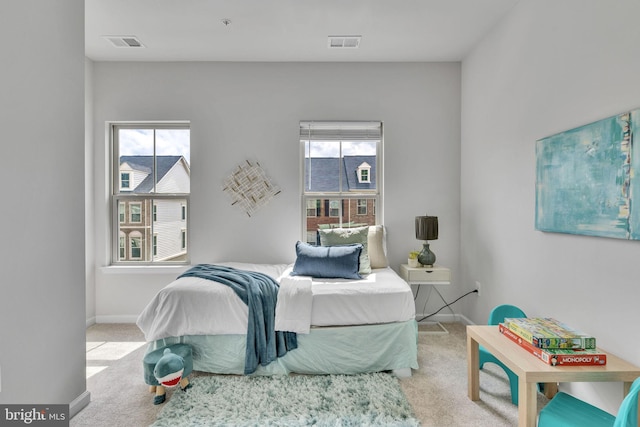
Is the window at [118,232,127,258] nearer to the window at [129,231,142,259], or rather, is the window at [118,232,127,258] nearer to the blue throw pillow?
the window at [129,231,142,259]

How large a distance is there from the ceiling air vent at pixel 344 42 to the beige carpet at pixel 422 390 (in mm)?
2922

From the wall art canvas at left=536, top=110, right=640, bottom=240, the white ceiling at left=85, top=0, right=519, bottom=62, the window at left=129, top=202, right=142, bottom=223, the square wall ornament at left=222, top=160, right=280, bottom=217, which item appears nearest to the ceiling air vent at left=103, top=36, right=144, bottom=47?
the white ceiling at left=85, top=0, right=519, bottom=62

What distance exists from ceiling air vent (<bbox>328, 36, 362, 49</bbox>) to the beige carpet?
2922 mm

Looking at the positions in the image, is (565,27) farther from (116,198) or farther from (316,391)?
(116,198)

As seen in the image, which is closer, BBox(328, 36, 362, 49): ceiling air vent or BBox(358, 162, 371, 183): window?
BBox(328, 36, 362, 49): ceiling air vent

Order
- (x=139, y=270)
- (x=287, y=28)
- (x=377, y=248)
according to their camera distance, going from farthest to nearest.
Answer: (x=139, y=270)
(x=377, y=248)
(x=287, y=28)

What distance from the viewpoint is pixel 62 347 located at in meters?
1.92

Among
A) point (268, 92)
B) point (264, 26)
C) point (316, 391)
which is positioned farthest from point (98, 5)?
point (316, 391)

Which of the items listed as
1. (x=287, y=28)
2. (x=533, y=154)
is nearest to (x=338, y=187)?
(x=287, y=28)

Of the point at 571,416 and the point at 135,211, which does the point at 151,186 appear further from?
the point at 571,416

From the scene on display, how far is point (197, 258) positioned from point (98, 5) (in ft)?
7.92

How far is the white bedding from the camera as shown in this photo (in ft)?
7.97

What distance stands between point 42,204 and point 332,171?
2603 millimetres

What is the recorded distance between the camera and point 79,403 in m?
2.06
